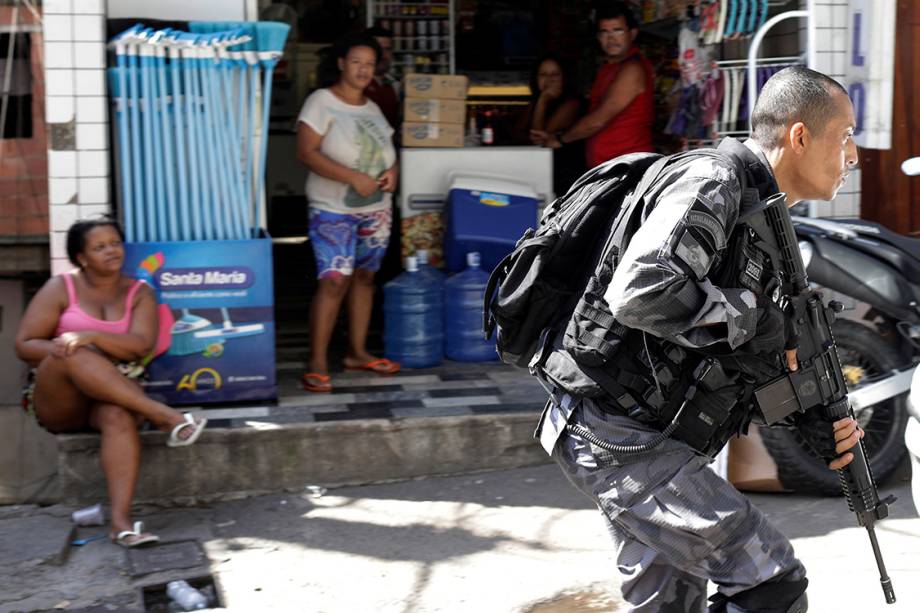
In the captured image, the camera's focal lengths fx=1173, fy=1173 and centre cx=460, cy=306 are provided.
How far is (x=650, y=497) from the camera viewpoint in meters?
2.79

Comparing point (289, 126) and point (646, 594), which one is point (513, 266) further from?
point (289, 126)

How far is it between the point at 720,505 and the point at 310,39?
28.4 feet

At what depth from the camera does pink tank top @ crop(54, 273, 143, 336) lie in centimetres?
510

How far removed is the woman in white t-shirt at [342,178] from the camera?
621 centimetres

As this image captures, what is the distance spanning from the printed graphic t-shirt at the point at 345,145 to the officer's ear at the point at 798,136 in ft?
12.3

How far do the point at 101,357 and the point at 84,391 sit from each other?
0.16 metres

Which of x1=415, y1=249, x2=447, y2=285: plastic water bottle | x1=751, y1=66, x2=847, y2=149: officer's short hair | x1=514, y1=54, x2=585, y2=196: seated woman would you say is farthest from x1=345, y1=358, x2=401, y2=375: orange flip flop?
x1=751, y1=66, x2=847, y2=149: officer's short hair

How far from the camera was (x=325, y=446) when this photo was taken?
551cm

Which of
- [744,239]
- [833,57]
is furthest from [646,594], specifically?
[833,57]

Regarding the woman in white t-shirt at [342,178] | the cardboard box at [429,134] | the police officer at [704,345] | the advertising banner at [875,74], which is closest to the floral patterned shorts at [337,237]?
the woman in white t-shirt at [342,178]

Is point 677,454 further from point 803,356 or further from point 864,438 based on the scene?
point 864,438

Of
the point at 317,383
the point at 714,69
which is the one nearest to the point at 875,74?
the point at 714,69

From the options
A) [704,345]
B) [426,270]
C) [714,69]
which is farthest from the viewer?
[426,270]

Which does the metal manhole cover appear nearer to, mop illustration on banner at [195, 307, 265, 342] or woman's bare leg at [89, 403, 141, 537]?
woman's bare leg at [89, 403, 141, 537]
